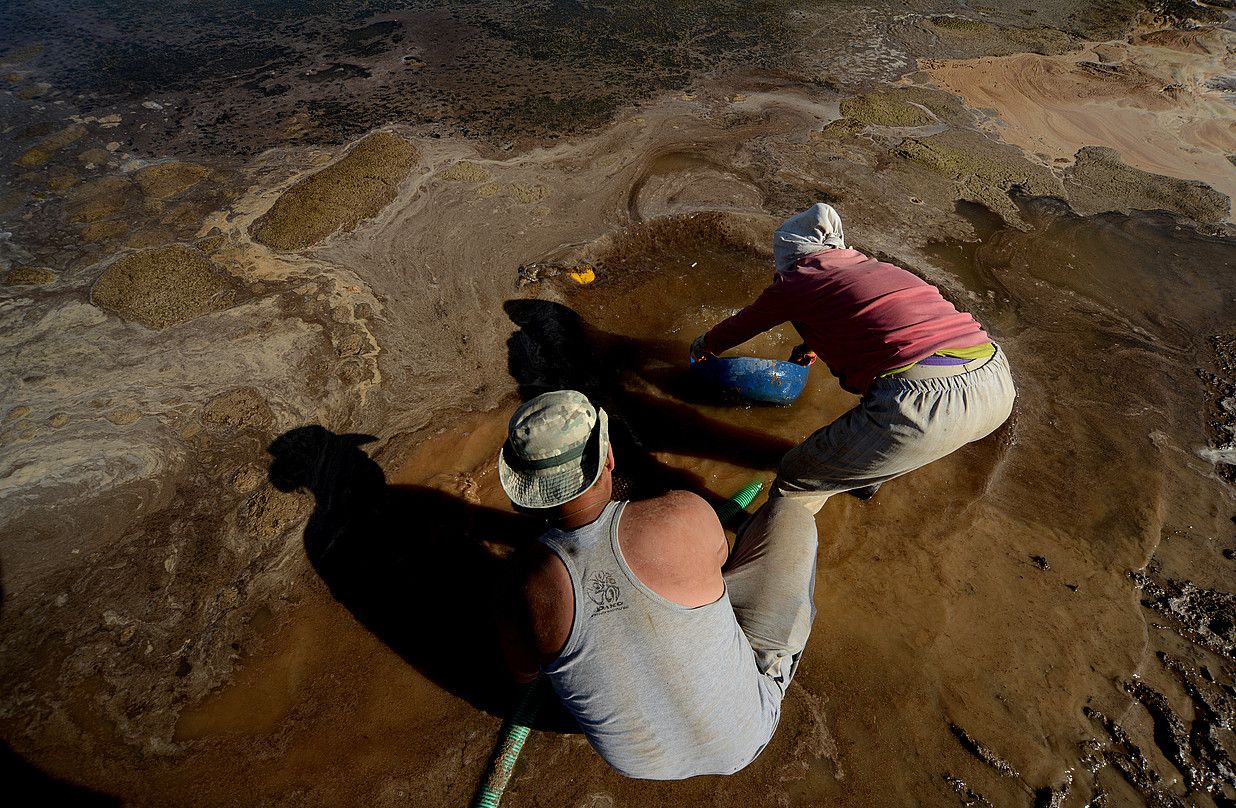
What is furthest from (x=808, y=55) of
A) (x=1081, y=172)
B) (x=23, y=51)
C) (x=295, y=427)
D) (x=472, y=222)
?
(x=23, y=51)

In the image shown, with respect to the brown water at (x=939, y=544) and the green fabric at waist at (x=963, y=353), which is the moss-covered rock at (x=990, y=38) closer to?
the brown water at (x=939, y=544)

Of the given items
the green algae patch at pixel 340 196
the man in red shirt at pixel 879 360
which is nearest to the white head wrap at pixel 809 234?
the man in red shirt at pixel 879 360

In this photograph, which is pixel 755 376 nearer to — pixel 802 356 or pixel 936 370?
pixel 802 356

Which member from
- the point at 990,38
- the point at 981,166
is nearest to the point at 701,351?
the point at 981,166

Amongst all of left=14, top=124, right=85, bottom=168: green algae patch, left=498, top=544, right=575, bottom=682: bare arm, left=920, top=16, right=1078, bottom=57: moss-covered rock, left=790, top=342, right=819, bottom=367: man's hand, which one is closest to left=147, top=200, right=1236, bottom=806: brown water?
left=790, top=342, right=819, bottom=367: man's hand

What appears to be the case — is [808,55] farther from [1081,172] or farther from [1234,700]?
[1234,700]

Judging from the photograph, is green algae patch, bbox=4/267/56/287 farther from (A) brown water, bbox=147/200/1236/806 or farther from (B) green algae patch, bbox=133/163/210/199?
(A) brown water, bbox=147/200/1236/806

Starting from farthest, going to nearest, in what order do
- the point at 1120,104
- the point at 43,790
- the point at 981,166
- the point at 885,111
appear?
the point at 1120,104 < the point at 885,111 < the point at 981,166 < the point at 43,790
